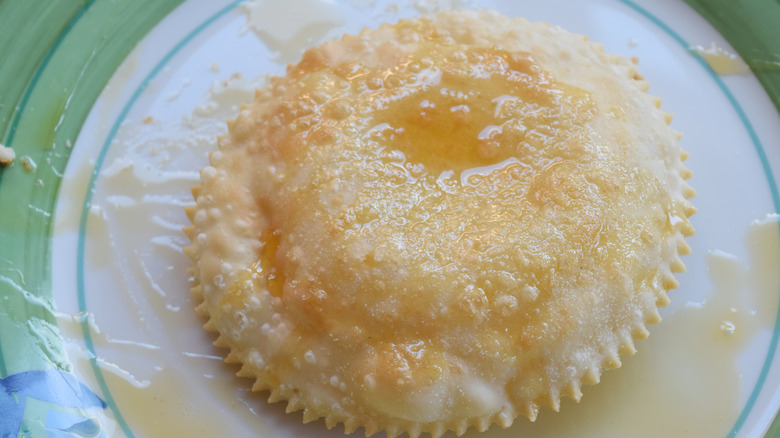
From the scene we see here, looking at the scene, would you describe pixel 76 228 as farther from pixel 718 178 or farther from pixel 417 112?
pixel 718 178

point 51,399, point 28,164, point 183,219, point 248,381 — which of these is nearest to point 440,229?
point 248,381

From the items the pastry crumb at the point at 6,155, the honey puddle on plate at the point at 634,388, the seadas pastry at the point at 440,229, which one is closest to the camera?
the seadas pastry at the point at 440,229

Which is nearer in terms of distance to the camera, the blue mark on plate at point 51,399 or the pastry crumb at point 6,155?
the blue mark on plate at point 51,399

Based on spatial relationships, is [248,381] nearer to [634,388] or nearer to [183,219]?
[183,219]

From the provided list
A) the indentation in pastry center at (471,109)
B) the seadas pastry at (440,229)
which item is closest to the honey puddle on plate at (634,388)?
the seadas pastry at (440,229)

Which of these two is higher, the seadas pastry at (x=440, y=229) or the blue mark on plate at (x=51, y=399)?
the seadas pastry at (x=440, y=229)

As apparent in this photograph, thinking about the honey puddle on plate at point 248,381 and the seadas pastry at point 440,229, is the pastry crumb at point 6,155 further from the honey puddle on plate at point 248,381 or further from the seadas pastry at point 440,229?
the seadas pastry at point 440,229

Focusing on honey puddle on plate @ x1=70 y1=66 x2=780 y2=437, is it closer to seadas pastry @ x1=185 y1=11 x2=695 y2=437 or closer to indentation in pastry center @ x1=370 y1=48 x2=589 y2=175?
seadas pastry @ x1=185 y1=11 x2=695 y2=437

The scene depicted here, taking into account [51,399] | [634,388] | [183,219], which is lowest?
[51,399]

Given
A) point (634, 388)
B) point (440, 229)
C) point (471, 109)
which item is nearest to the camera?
point (440, 229)
